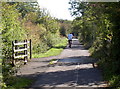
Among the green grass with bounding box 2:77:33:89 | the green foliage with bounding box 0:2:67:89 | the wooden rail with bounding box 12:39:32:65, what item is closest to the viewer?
the green grass with bounding box 2:77:33:89

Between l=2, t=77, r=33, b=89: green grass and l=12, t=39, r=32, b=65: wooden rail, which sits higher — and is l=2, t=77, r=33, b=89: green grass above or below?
below

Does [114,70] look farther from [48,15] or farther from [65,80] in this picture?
[48,15]

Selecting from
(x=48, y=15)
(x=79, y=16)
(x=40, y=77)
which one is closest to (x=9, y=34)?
(x=40, y=77)

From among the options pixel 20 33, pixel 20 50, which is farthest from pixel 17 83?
pixel 20 33

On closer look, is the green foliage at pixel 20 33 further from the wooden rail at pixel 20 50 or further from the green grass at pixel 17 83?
the wooden rail at pixel 20 50

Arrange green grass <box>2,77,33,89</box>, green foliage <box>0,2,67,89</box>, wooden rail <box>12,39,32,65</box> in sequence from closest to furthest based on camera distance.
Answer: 1. green grass <box>2,77,33,89</box>
2. green foliage <box>0,2,67,89</box>
3. wooden rail <box>12,39,32,65</box>

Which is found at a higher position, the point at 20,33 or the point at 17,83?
the point at 20,33

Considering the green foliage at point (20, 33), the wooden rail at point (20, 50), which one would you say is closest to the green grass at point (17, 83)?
the green foliage at point (20, 33)

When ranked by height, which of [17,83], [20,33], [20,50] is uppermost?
[20,33]

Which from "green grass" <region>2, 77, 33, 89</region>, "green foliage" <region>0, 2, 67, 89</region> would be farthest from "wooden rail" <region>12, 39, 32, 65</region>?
"green grass" <region>2, 77, 33, 89</region>

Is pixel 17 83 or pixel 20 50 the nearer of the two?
pixel 17 83

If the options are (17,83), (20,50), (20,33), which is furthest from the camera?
(20,33)

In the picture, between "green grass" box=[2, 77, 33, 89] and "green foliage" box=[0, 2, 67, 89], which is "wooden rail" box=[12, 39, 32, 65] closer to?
"green foliage" box=[0, 2, 67, 89]

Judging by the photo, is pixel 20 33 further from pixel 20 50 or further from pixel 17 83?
pixel 17 83
